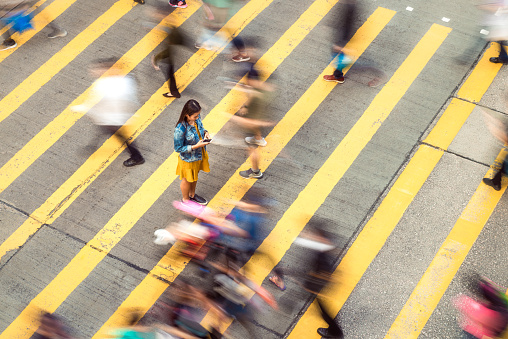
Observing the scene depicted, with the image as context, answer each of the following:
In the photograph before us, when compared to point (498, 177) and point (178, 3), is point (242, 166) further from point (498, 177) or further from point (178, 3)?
point (178, 3)

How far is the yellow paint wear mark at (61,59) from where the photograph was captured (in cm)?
902

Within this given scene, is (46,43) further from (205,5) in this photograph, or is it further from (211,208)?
(211,208)

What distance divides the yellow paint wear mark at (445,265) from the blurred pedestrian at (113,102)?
463cm

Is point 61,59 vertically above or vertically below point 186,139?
above

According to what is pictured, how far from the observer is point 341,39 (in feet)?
31.9

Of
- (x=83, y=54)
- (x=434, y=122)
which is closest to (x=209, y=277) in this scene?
(x=434, y=122)

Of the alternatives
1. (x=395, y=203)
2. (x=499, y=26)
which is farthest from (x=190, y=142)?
(x=499, y=26)

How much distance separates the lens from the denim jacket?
629 centimetres

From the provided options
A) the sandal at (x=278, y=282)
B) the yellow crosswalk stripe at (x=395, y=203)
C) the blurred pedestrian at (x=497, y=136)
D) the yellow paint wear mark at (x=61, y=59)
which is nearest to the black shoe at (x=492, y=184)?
the blurred pedestrian at (x=497, y=136)

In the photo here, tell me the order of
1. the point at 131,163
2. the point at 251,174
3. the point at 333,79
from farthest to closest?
the point at 333,79, the point at 131,163, the point at 251,174

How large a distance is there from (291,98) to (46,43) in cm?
516

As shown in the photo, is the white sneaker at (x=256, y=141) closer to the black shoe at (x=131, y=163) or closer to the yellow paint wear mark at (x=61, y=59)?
the black shoe at (x=131, y=163)

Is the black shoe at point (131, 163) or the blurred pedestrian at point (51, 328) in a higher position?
the black shoe at point (131, 163)

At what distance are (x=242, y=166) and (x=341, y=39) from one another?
140 inches
